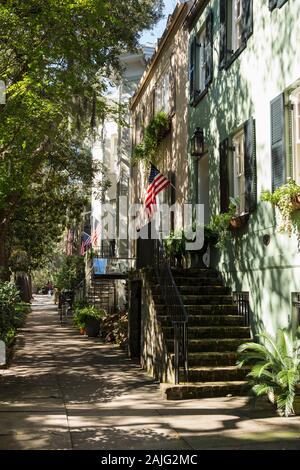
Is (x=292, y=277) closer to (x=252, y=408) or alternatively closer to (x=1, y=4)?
(x=252, y=408)

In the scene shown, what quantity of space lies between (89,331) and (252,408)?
457 inches

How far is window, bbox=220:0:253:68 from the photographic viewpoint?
10906 millimetres

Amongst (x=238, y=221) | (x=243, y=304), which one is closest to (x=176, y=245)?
(x=238, y=221)

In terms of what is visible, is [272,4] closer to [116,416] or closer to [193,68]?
[193,68]

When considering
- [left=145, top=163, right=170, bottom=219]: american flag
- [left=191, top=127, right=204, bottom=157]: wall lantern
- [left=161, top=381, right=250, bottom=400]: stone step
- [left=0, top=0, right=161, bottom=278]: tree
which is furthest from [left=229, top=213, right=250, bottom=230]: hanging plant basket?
[left=0, top=0, right=161, bottom=278]: tree

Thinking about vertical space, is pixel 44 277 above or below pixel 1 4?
below

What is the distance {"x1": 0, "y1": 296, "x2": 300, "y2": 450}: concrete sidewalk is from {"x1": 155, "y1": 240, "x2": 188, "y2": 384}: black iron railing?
702mm

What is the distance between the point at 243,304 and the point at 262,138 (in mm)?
3188

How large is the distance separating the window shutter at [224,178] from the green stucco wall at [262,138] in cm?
35

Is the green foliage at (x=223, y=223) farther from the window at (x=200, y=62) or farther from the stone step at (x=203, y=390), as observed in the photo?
the window at (x=200, y=62)

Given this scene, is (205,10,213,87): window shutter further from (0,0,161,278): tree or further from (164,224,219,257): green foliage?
(164,224,219,257): green foliage

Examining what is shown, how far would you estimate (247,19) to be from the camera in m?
10.3

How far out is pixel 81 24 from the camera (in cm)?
1124
